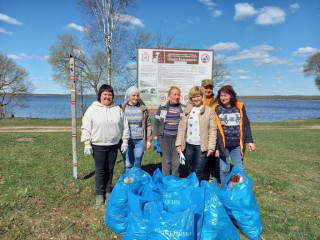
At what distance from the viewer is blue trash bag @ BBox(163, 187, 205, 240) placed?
2.64 m

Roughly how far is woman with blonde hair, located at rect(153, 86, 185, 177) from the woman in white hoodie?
0.62 metres

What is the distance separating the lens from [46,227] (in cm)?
309

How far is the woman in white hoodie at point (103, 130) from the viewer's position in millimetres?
3344

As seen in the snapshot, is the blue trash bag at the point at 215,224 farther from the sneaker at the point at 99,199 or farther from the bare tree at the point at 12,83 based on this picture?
the bare tree at the point at 12,83

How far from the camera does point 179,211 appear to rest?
2.70 meters

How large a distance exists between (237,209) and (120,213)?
160 centimetres

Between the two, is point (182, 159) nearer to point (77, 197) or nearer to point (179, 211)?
point (179, 211)

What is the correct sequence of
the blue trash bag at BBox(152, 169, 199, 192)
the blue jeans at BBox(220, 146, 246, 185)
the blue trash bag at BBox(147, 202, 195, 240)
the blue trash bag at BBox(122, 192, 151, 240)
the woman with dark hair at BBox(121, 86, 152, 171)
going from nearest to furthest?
the blue trash bag at BBox(147, 202, 195, 240)
the blue trash bag at BBox(122, 192, 151, 240)
the blue trash bag at BBox(152, 169, 199, 192)
the blue jeans at BBox(220, 146, 246, 185)
the woman with dark hair at BBox(121, 86, 152, 171)

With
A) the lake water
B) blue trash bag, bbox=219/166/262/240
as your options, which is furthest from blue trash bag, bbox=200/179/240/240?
the lake water

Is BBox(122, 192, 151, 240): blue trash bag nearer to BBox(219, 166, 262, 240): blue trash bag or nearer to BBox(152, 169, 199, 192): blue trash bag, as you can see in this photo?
BBox(152, 169, 199, 192): blue trash bag

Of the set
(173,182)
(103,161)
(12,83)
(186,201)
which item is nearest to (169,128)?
(173,182)

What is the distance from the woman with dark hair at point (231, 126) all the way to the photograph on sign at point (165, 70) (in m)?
1.62

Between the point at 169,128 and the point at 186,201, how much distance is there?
1372 mm

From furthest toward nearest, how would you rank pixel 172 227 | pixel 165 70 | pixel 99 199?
pixel 165 70 < pixel 99 199 < pixel 172 227
